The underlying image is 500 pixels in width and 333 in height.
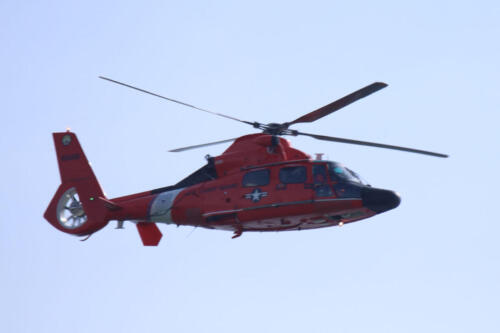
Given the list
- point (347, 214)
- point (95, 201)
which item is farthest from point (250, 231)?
point (95, 201)

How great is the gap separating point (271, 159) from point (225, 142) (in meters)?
2.04

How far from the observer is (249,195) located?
2903 cm

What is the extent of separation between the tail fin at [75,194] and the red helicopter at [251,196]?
0.04 m

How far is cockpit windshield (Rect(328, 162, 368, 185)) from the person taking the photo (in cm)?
2856

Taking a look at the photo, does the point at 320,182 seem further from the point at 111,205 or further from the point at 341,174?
the point at 111,205

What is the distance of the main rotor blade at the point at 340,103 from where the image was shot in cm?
2694

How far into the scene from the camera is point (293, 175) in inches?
1134

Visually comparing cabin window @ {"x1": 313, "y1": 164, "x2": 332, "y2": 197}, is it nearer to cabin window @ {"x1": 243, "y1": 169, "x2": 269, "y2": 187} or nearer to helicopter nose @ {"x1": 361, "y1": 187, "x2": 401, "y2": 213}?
helicopter nose @ {"x1": 361, "y1": 187, "x2": 401, "y2": 213}

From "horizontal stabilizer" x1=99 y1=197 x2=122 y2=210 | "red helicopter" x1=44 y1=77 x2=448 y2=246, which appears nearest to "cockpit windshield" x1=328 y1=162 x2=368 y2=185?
"red helicopter" x1=44 y1=77 x2=448 y2=246

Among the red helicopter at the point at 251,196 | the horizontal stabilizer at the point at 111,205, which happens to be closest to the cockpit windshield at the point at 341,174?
the red helicopter at the point at 251,196

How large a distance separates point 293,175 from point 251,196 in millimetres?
1597

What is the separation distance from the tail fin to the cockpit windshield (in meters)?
8.71

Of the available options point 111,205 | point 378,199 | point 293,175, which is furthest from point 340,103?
point 111,205

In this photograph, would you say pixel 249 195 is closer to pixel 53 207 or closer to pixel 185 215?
pixel 185 215
